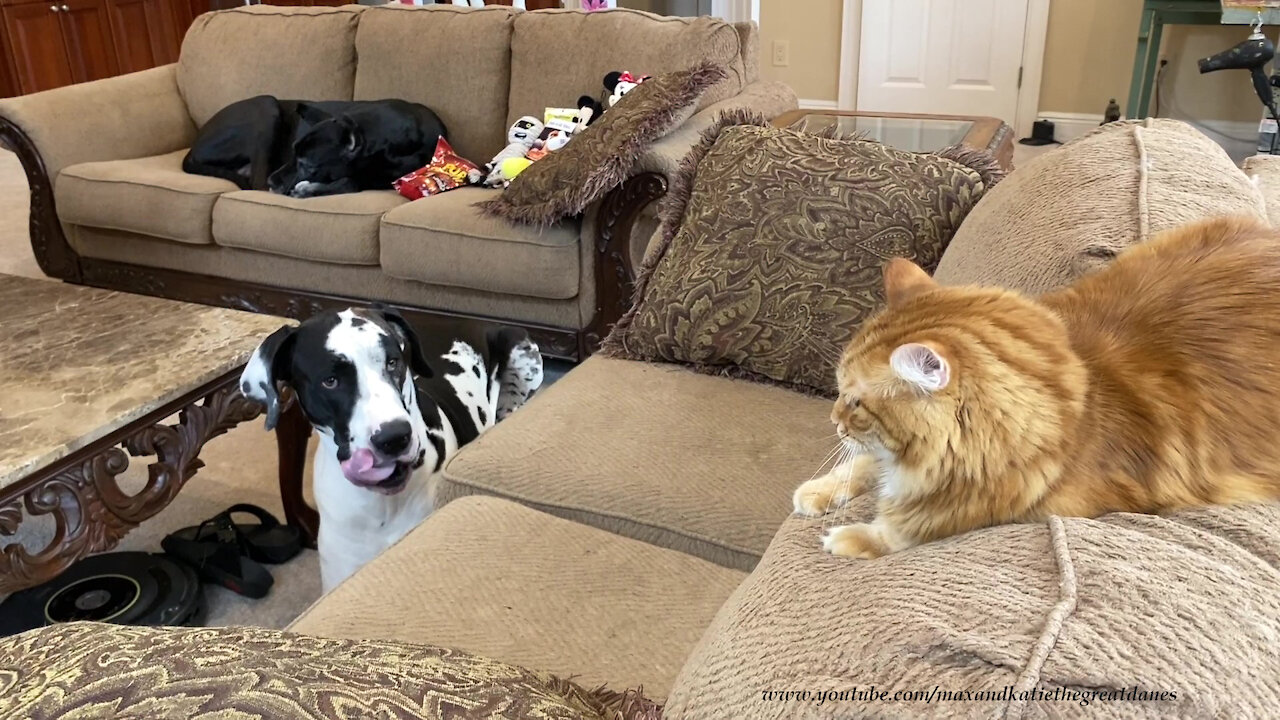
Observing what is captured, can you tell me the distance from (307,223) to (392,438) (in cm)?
159

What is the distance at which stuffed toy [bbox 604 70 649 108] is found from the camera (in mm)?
2905

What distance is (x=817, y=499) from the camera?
39.4 inches

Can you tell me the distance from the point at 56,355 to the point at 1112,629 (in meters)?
2.04

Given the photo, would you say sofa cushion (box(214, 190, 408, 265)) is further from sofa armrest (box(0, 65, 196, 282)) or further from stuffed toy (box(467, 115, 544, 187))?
sofa armrest (box(0, 65, 196, 282))

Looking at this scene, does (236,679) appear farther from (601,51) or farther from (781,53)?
(781,53)

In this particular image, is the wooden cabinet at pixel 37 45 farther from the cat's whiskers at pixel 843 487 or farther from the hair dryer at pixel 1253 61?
the cat's whiskers at pixel 843 487

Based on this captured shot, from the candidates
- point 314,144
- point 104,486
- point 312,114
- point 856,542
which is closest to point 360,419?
point 104,486

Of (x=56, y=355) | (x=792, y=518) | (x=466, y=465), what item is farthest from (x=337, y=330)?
(x=792, y=518)

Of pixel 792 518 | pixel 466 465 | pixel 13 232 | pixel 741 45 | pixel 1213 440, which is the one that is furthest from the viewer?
pixel 13 232

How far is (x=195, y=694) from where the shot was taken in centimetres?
52

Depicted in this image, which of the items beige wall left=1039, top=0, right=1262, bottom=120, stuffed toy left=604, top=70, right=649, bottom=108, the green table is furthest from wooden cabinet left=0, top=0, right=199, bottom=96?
the green table

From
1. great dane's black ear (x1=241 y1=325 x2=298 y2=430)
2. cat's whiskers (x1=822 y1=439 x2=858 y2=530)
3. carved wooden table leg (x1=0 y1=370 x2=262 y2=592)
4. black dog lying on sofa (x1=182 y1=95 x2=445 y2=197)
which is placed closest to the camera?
cat's whiskers (x1=822 y1=439 x2=858 y2=530)

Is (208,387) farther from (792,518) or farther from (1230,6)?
(1230,6)

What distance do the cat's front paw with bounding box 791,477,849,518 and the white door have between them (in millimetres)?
4600
